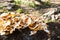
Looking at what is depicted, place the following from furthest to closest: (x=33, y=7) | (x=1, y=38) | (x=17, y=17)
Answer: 1. (x=33, y=7)
2. (x=17, y=17)
3. (x=1, y=38)

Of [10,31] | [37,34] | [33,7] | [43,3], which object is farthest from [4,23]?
[43,3]

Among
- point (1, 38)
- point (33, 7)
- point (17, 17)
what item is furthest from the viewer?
point (33, 7)

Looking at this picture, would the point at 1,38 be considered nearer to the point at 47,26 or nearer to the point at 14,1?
the point at 47,26

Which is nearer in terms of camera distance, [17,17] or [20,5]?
[17,17]

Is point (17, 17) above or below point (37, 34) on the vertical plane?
above

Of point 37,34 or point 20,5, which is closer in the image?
point 37,34

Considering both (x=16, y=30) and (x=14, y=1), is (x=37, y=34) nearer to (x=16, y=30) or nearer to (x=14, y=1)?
(x=16, y=30)

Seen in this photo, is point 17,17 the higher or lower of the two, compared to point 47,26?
higher

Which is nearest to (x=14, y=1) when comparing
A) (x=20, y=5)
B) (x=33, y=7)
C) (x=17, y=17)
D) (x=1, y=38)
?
(x=20, y=5)

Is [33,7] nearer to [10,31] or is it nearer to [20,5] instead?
[20,5]
